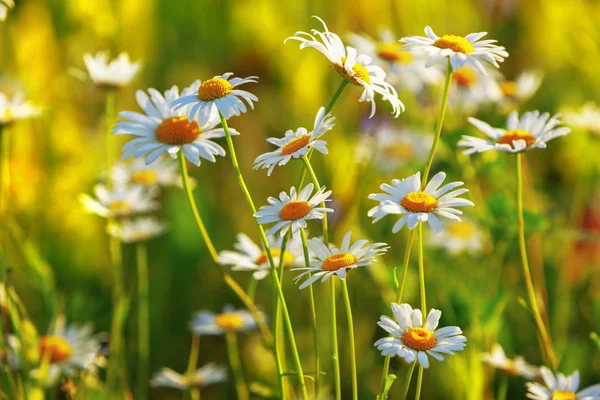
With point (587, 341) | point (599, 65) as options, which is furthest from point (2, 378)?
point (599, 65)

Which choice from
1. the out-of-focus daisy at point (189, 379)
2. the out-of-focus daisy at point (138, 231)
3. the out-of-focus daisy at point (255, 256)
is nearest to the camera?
the out-of-focus daisy at point (255, 256)

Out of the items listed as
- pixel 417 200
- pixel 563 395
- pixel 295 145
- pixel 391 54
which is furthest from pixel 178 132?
pixel 391 54

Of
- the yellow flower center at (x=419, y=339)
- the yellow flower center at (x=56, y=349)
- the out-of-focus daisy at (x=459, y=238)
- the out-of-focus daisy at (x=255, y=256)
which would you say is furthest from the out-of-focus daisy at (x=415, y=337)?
the out-of-focus daisy at (x=459, y=238)

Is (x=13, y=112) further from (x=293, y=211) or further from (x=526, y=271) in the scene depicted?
(x=526, y=271)

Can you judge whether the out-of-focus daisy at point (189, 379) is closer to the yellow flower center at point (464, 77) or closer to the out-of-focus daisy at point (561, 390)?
the out-of-focus daisy at point (561, 390)

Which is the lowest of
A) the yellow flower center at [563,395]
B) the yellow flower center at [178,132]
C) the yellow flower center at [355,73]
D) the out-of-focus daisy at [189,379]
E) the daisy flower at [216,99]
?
the out-of-focus daisy at [189,379]

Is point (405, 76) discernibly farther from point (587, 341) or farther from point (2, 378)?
point (2, 378)

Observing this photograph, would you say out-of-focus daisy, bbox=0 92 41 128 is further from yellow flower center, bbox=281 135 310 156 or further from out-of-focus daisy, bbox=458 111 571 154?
out-of-focus daisy, bbox=458 111 571 154
